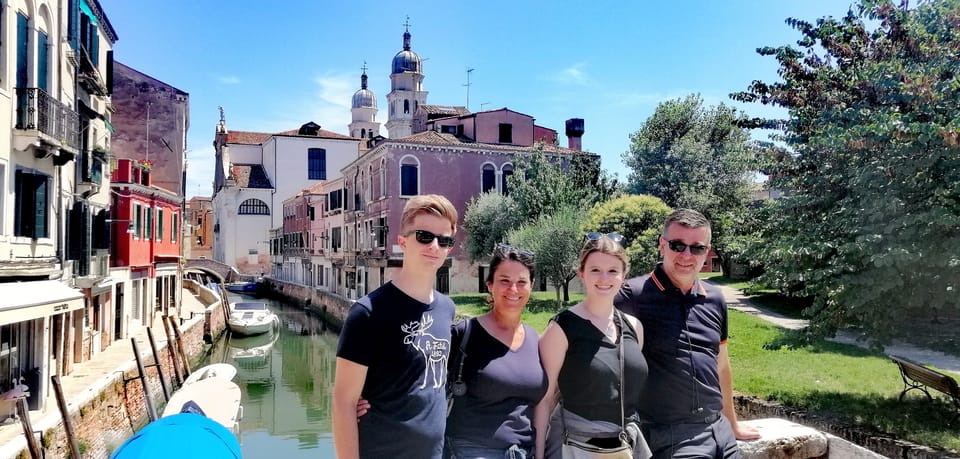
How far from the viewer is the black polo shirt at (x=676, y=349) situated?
3.15 m

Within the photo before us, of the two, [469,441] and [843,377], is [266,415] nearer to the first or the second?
[843,377]

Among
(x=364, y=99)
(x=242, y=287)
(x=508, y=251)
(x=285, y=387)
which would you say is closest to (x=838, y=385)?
(x=508, y=251)

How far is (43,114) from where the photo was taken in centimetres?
1084

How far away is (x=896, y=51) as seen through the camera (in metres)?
6.61

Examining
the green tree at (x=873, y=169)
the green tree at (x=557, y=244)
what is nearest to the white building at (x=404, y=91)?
the green tree at (x=557, y=244)

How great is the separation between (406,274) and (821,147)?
19.1 ft

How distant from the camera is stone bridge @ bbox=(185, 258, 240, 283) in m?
44.8

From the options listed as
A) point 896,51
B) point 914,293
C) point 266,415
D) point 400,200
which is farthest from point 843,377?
point 400,200

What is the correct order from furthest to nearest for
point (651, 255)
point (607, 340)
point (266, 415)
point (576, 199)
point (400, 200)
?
point (400, 200), point (576, 199), point (651, 255), point (266, 415), point (607, 340)

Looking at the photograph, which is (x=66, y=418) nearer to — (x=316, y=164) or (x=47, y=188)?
(x=47, y=188)

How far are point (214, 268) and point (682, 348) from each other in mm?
51376

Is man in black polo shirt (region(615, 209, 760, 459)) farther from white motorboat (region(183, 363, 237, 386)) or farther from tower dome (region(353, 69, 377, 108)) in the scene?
tower dome (region(353, 69, 377, 108))

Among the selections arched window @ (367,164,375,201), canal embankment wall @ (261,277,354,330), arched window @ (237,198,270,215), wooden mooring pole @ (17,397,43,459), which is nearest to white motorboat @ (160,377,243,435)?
wooden mooring pole @ (17,397,43,459)

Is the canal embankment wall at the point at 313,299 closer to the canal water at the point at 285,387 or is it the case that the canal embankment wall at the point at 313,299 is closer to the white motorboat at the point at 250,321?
the canal water at the point at 285,387
